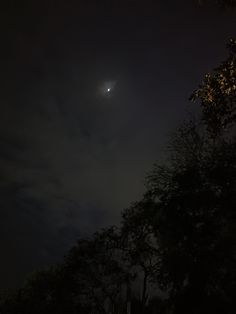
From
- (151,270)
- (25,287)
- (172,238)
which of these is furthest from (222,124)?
(25,287)

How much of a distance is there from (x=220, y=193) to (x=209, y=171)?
74.7 inches

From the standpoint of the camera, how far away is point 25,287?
199 ft

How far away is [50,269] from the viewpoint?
5647 centimetres

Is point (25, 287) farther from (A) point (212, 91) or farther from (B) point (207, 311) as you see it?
(A) point (212, 91)

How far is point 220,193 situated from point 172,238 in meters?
5.05

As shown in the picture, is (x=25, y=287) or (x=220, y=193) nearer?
(x=220, y=193)

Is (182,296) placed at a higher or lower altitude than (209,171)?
lower

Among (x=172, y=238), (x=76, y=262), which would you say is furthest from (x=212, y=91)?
(x=76, y=262)

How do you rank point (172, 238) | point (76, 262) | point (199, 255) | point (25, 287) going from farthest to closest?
point (25, 287) → point (76, 262) → point (172, 238) → point (199, 255)

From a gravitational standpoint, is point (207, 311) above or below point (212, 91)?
below

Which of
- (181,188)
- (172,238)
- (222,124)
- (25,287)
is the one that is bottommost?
(222,124)

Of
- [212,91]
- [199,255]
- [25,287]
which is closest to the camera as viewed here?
[212,91]

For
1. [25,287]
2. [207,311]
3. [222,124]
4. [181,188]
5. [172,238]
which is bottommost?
[207,311]

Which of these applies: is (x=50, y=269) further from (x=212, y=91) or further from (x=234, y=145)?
(x=212, y=91)
